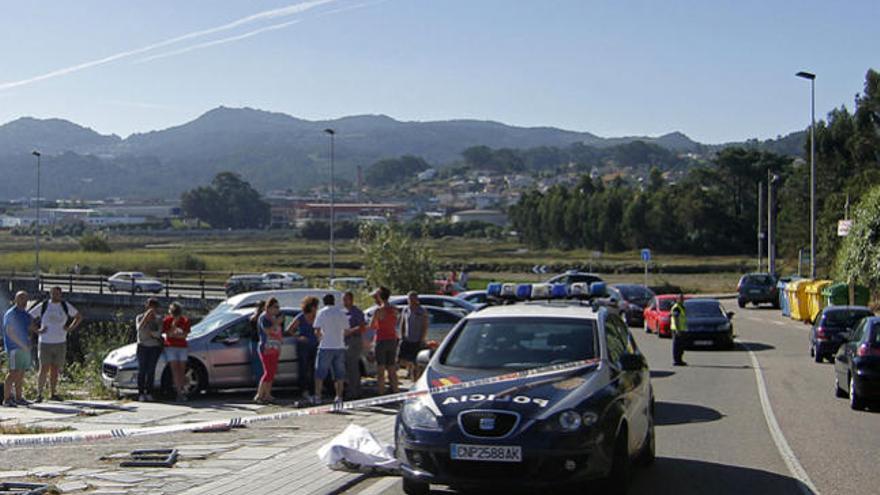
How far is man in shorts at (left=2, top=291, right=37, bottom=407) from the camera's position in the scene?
17.7 meters

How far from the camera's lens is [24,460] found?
38.1 feet

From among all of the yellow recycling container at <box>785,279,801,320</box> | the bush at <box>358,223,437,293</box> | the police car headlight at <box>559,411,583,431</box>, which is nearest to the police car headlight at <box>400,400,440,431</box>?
the police car headlight at <box>559,411,583,431</box>

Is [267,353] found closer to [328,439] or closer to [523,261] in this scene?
[328,439]

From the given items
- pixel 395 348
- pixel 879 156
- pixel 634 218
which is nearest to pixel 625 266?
pixel 879 156

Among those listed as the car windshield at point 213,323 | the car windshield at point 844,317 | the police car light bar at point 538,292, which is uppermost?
the police car light bar at point 538,292

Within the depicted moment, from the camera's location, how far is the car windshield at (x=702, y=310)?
30.2m

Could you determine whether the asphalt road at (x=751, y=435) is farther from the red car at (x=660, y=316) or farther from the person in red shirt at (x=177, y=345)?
the red car at (x=660, y=316)

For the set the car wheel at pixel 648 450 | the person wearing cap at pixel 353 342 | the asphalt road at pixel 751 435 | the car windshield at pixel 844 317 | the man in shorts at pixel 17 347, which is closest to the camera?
the asphalt road at pixel 751 435

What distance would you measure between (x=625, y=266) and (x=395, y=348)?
238 ft

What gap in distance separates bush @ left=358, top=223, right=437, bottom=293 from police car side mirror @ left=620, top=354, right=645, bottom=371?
98.2 ft

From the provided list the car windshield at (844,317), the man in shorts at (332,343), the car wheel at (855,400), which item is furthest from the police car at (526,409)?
the car windshield at (844,317)

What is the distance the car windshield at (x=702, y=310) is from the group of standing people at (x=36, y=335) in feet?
55.2

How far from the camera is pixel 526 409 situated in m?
9.05

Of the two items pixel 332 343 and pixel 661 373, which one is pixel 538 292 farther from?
pixel 661 373
